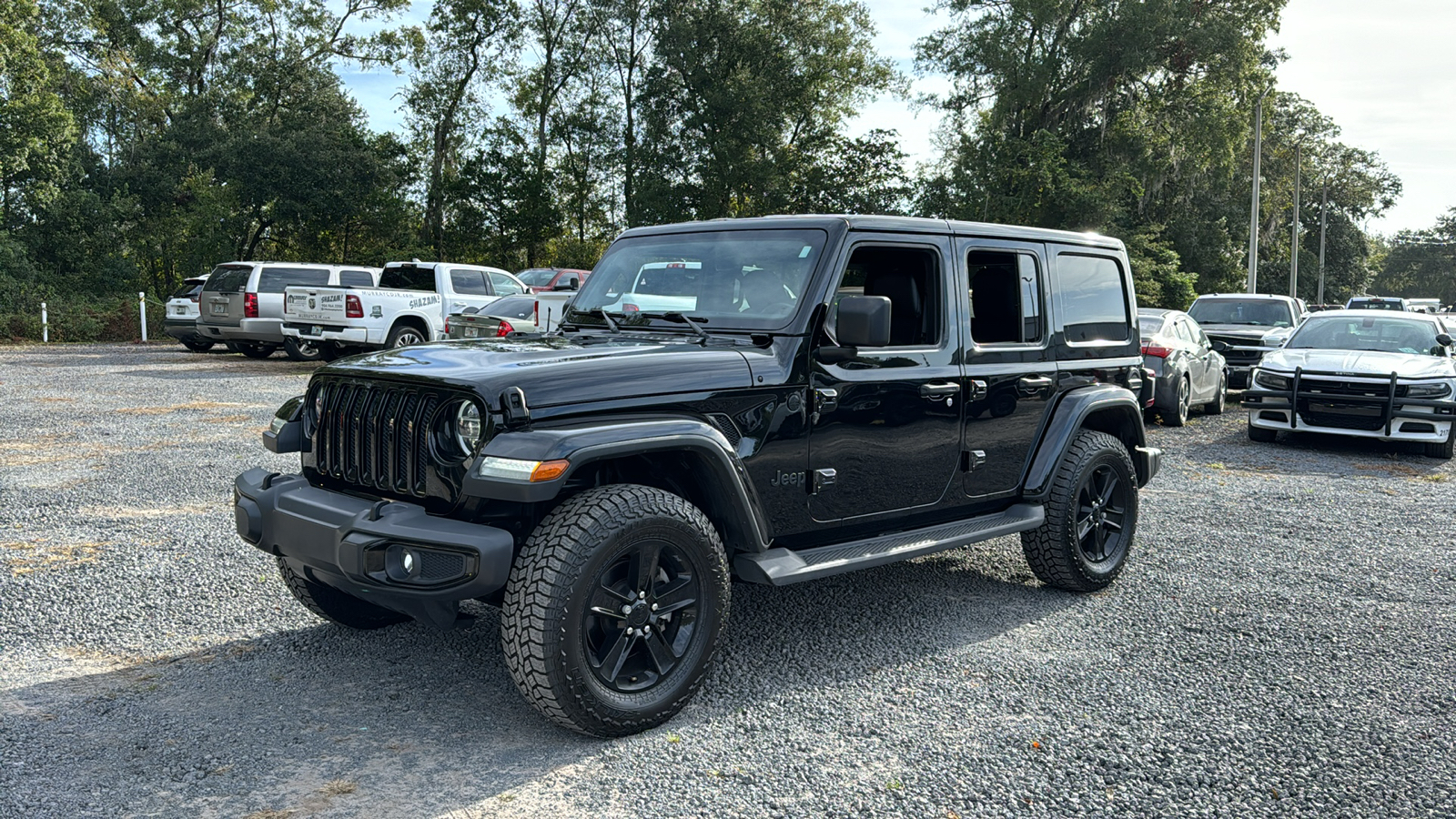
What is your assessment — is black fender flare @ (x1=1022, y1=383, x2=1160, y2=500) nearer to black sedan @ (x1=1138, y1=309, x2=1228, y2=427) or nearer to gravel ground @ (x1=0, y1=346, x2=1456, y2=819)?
gravel ground @ (x1=0, y1=346, x2=1456, y2=819)

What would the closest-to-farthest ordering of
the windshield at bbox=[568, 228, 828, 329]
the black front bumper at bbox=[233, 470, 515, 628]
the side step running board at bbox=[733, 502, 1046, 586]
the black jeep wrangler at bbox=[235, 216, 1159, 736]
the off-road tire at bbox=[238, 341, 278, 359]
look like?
1. the black front bumper at bbox=[233, 470, 515, 628]
2. the black jeep wrangler at bbox=[235, 216, 1159, 736]
3. the side step running board at bbox=[733, 502, 1046, 586]
4. the windshield at bbox=[568, 228, 828, 329]
5. the off-road tire at bbox=[238, 341, 278, 359]

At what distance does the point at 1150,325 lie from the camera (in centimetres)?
1351

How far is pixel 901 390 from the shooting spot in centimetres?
464

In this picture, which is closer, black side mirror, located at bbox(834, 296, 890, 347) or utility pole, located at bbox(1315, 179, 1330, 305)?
black side mirror, located at bbox(834, 296, 890, 347)

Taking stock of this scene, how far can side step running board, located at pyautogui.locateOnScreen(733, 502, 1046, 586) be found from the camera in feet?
13.5

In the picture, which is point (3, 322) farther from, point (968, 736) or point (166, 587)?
point (968, 736)

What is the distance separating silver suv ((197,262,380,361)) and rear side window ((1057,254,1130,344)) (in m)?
15.8

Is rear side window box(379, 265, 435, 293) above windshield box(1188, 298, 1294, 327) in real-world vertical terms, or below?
above

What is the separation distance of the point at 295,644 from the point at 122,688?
2.34 feet

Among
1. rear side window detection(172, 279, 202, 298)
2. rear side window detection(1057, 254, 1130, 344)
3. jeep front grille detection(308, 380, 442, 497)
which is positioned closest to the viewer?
jeep front grille detection(308, 380, 442, 497)

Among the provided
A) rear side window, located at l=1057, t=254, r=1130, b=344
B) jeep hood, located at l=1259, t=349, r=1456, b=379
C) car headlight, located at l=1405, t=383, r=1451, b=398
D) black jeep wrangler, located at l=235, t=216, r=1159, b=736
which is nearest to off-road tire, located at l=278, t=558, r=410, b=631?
black jeep wrangler, located at l=235, t=216, r=1159, b=736

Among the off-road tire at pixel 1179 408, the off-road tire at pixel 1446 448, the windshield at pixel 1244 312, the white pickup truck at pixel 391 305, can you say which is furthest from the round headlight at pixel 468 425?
the windshield at pixel 1244 312

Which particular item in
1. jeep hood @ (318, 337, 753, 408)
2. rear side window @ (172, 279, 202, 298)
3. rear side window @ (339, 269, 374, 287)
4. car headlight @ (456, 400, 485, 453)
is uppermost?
rear side window @ (339, 269, 374, 287)

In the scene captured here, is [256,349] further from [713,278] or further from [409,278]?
[713,278]
